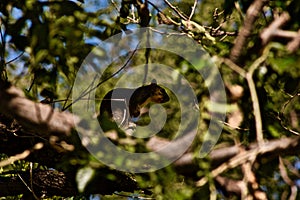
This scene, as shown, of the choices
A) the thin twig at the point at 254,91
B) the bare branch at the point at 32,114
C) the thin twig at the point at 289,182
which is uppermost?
the thin twig at the point at 254,91

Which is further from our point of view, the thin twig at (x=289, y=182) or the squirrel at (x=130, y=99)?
the squirrel at (x=130, y=99)

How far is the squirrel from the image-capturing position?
5.28 feet

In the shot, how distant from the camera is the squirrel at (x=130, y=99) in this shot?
1608mm

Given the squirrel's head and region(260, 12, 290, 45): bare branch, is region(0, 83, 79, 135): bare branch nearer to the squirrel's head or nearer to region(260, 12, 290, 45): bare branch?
region(260, 12, 290, 45): bare branch

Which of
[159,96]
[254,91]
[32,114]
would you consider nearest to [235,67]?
[254,91]

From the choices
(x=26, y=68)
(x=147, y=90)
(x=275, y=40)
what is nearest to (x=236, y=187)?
(x=275, y=40)

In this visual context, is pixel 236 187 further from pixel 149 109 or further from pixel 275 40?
pixel 149 109

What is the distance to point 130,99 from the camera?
1691 mm

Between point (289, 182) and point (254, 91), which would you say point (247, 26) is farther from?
point (289, 182)

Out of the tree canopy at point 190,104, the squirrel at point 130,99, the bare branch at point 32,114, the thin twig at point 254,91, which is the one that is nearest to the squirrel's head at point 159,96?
the squirrel at point 130,99

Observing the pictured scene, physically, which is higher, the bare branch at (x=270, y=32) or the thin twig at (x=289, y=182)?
the bare branch at (x=270, y=32)

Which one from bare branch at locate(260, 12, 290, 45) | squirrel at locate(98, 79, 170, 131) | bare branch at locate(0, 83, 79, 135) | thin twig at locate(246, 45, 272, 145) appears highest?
bare branch at locate(260, 12, 290, 45)

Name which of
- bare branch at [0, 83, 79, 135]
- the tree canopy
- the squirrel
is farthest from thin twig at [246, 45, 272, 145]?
the squirrel

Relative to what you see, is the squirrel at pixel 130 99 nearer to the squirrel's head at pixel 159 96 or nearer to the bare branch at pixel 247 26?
the squirrel's head at pixel 159 96
